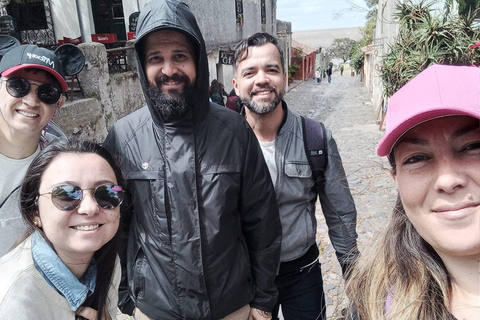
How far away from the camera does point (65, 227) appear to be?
1694 millimetres

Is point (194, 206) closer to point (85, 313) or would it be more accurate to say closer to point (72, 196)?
point (72, 196)

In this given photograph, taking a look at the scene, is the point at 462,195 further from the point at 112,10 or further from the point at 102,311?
the point at 112,10

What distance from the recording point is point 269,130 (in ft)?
8.20

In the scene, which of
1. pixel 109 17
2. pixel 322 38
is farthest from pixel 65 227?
pixel 322 38

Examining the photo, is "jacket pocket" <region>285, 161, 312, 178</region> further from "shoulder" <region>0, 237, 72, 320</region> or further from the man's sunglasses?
the man's sunglasses

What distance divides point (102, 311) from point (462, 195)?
5.74ft

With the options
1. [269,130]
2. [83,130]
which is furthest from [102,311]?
[83,130]

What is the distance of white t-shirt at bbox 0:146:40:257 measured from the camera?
2.07 m

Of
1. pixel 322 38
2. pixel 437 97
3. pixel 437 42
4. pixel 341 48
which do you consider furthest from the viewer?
pixel 322 38

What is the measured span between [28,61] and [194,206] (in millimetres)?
1363

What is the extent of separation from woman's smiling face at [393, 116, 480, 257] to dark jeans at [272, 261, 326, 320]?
1.37 meters

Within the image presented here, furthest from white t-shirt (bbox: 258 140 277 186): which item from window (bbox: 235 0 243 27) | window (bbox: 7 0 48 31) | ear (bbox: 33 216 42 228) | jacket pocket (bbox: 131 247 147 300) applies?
window (bbox: 235 0 243 27)

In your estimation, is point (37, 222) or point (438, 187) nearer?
point (438, 187)

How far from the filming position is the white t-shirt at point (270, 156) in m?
2.38
